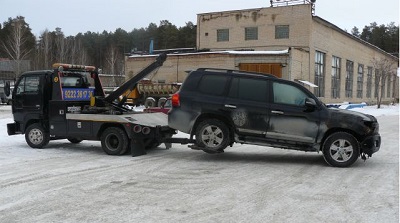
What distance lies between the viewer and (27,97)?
1168 cm

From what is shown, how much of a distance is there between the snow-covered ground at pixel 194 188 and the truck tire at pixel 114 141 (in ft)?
0.75

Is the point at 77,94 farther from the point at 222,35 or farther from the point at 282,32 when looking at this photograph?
the point at 222,35

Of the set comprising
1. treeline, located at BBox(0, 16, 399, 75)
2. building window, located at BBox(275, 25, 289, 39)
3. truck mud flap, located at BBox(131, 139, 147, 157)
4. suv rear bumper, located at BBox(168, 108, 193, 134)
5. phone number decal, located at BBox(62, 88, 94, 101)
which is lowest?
truck mud flap, located at BBox(131, 139, 147, 157)

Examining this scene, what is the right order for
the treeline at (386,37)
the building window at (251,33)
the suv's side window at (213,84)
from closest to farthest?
the suv's side window at (213,84) → the building window at (251,33) → the treeline at (386,37)

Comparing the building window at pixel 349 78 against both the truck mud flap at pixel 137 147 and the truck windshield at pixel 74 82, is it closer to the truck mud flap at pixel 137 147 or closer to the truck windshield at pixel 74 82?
the truck windshield at pixel 74 82

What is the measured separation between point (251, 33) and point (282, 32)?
3417 millimetres

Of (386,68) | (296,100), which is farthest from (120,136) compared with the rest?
(386,68)

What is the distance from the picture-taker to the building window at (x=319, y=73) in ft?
141

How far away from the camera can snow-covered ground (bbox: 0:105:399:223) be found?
18.7 ft

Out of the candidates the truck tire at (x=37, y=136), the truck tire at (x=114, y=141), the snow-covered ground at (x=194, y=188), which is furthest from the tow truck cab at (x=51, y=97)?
the snow-covered ground at (x=194, y=188)

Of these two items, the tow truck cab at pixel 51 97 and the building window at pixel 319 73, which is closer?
the tow truck cab at pixel 51 97

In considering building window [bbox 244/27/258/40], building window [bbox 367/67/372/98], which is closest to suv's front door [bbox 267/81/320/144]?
building window [bbox 244/27/258/40]

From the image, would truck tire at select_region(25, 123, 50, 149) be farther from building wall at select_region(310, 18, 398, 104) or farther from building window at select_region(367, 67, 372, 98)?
building window at select_region(367, 67, 372, 98)

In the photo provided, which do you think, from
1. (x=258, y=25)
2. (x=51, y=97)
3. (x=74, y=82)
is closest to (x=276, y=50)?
(x=258, y=25)
